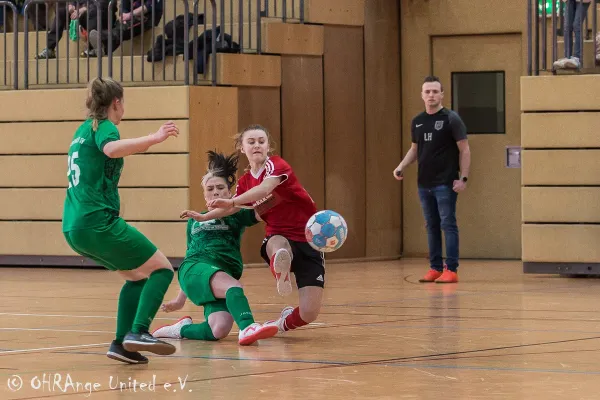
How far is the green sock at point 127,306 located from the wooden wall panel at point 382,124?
9292mm

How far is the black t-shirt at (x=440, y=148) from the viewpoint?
12352 mm

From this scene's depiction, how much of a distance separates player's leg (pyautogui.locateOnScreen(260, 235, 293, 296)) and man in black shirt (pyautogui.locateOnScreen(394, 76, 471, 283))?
4473 mm

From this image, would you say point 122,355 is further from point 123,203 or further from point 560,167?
point 123,203

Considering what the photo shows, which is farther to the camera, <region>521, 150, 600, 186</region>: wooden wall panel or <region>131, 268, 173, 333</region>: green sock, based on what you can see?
<region>521, 150, 600, 186</region>: wooden wall panel

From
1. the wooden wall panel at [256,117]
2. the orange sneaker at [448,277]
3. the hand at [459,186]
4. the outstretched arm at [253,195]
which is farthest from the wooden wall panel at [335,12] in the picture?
the outstretched arm at [253,195]

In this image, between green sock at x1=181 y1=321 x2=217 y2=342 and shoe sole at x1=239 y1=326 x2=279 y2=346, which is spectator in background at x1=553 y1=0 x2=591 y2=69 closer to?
green sock at x1=181 y1=321 x2=217 y2=342

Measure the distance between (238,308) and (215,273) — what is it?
0.43 meters

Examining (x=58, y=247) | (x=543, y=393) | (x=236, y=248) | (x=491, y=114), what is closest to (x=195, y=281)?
(x=236, y=248)

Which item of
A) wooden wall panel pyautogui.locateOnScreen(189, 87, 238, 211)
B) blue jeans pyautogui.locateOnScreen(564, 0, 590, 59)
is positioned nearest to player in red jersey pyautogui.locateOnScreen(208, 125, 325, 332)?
blue jeans pyautogui.locateOnScreen(564, 0, 590, 59)

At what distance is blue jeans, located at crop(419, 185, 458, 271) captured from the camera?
12266mm

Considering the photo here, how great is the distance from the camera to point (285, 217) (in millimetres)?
8023

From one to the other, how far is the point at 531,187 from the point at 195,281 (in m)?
5.77

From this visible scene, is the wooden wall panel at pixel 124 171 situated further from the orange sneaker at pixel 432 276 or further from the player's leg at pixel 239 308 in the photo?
the player's leg at pixel 239 308

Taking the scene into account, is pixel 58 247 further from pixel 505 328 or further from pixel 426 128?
pixel 505 328
